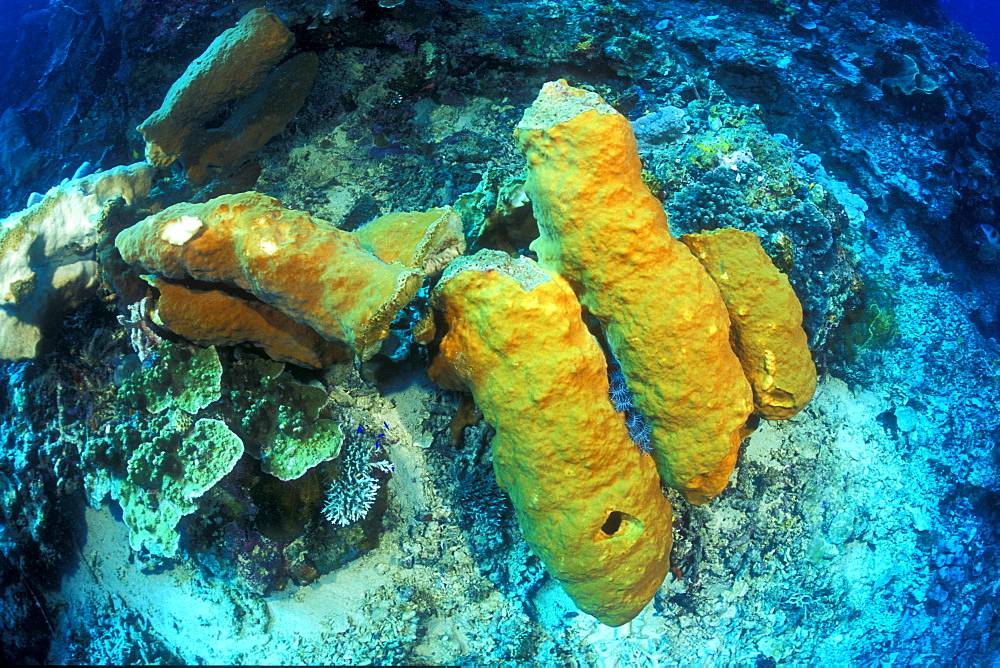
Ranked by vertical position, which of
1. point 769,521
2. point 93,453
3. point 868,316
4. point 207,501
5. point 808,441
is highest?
point 93,453

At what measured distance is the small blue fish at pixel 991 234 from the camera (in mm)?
6132

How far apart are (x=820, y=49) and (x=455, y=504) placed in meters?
8.24

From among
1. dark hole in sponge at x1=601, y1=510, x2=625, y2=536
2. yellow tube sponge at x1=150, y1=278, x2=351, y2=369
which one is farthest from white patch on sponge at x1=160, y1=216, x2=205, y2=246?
dark hole in sponge at x1=601, y1=510, x2=625, y2=536

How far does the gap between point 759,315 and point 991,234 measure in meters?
5.83

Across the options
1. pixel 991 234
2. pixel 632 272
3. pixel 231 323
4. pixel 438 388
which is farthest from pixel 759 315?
pixel 991 234

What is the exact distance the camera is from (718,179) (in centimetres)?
409

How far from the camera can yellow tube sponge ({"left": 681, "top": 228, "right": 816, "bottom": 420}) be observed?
3.06 metres

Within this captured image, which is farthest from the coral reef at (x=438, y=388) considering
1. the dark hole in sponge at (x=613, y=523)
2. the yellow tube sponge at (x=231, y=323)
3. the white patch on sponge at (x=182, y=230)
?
the dark hole in sponge at (x=613, y=523)

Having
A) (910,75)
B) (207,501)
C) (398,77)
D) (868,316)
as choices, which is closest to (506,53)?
(398,77)

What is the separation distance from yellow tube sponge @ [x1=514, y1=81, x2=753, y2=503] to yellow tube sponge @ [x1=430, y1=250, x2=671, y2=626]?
0.80 ft

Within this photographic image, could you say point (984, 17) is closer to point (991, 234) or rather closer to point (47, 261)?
point (991, 234)

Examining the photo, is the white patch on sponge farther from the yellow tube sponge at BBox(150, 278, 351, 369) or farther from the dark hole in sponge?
the dark hole in sponge

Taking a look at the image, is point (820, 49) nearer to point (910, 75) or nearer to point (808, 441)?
point (910, 75)

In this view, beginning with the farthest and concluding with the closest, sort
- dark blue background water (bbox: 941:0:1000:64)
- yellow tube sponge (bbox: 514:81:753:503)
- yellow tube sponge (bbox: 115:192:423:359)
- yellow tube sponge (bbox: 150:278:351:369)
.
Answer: dark blue background water (bbox: 941:0:1000:64)
yellow tube sponge (bbox: 150:278:351:369)
yellow tube sponge (bbox: 514:81:753:503)
yellow tube sponge (bbox: 115:192:423:359)
